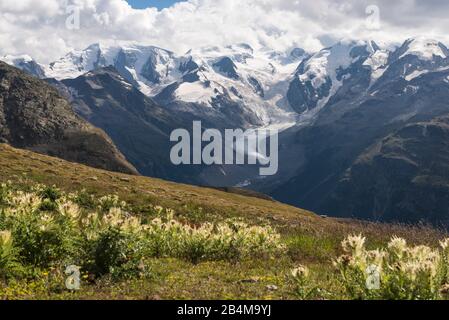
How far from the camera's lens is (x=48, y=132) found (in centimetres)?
18475

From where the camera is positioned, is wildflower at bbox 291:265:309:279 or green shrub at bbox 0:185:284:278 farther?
green shrub at bbox 0:185:284:278

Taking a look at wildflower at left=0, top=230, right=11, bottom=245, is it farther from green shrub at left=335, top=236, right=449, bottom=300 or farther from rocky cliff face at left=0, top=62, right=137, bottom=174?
rocky cliff face at left=0, top=62, right=137, bottom=174

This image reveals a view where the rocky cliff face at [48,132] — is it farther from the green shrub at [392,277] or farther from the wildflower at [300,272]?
the green shrub at [392,277]

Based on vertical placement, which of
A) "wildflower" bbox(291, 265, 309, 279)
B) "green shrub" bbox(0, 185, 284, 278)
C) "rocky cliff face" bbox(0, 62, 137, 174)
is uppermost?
"rocky cliff face" bbox(0, 62, 137, 174)

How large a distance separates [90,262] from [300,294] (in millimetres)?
5743

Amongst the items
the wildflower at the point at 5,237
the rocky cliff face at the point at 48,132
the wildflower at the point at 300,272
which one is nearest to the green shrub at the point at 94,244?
the wildflower at the point at 5,237

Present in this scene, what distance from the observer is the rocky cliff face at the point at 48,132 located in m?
178

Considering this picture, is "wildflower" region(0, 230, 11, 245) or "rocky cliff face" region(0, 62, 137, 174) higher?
"rocky cliff face" region(0, 62, 137, 174)

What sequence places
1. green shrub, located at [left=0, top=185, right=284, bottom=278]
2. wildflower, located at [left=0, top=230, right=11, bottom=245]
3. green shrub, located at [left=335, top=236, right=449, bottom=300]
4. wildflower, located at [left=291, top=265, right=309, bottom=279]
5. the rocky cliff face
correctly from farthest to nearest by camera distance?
the rocky cliff face < green shrub, located at [left=0, top=185, right=284, bottom=278] < wildflower, located at [left=0, top=230, right=11, bottom=245] < wildflower, located at [left=291, top=265, right=309, bottom=279] < green shrub, located at [left=335, top=236, right=449, bottom=300]

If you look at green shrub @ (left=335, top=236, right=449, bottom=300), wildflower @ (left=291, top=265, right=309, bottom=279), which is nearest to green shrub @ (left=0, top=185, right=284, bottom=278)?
wildflower @ (left=291, top=265, right=309, bottom=279)

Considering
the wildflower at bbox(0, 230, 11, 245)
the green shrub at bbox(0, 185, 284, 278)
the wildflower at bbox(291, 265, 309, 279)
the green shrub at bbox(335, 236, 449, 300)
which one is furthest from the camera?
the green shrub at bbox(0, 185, 284, 278)

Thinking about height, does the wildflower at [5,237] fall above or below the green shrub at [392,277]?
above

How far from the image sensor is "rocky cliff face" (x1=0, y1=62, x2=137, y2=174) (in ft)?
583
